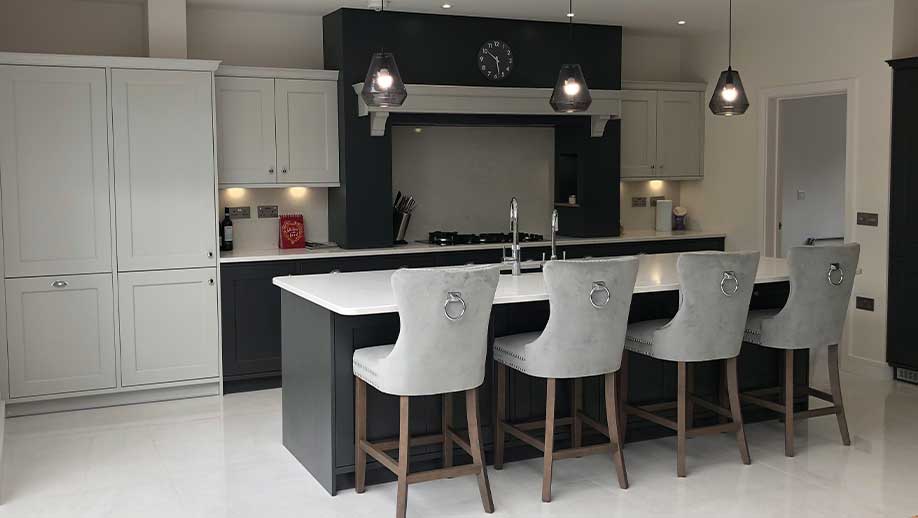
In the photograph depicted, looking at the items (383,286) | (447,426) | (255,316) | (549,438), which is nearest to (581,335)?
(549,438)

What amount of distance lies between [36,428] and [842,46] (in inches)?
234

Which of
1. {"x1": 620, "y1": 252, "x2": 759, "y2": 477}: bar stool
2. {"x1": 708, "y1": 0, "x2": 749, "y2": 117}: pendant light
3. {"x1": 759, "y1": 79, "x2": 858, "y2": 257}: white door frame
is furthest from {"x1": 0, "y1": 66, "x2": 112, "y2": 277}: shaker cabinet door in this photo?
{"x1": 759, "y1": 79, "x2": 858, "y2": 257}: white door frame

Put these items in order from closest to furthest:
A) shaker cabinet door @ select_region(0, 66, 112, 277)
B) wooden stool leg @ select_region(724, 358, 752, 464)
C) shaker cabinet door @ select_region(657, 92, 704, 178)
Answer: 1. wooden stool leg @ select_region(724, 358, 752, 464)
2. shaker cabinet door @ select_region(0, 66, 112, 277)
3. shaker cabinet door @ select_region(657, 92, 704, 178)

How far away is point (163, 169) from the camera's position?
5.90m

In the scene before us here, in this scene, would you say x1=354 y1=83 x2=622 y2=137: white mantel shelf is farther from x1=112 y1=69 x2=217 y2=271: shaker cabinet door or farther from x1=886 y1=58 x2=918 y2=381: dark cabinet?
x1=886 y1=58 x2=918 y2=381: dark cabinet

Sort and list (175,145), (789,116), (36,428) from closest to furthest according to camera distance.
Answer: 1. (36,428)
2. (175,145)
3. (789,116)

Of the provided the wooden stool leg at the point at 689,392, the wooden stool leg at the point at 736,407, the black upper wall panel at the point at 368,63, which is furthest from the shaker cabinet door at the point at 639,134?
the wooden stool leg at the point at 736,407

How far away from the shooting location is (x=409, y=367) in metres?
3.80

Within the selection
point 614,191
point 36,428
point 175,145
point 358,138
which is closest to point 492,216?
point 614,191

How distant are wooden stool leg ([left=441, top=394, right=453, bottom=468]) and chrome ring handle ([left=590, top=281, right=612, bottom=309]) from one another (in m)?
0.84

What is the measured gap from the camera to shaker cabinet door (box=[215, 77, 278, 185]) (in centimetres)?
629

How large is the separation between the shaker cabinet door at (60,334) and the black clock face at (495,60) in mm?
3042

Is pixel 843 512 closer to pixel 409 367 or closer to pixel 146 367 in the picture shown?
pixel 409 367

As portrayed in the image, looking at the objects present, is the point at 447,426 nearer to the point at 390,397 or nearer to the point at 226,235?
the point at 390,397
